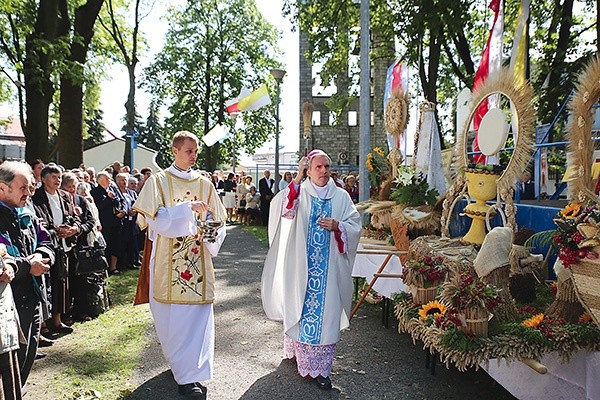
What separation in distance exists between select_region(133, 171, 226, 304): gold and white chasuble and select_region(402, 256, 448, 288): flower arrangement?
164cm

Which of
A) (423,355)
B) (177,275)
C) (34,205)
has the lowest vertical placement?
(423,355)

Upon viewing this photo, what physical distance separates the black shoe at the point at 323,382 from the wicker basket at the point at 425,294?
97 cm

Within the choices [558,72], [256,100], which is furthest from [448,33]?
[256,100]

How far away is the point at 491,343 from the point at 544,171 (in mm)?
8139

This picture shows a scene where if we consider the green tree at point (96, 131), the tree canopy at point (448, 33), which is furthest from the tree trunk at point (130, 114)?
the green tree at point (96, 131)

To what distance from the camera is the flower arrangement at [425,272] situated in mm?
4285

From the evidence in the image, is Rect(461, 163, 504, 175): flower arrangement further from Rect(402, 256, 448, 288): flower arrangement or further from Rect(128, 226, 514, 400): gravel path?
Rect(128, 226, 514, 400): gravel path

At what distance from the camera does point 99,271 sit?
20.2 ft

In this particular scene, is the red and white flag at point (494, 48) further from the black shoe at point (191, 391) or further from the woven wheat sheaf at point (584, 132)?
the black shoe at point (191, 391)

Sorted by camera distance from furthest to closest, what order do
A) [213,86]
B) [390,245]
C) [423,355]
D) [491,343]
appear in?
[213,86]
[390,245]
[423,355]
[491,343]

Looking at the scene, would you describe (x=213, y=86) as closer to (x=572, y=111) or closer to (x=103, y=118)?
(x=103, y=118)

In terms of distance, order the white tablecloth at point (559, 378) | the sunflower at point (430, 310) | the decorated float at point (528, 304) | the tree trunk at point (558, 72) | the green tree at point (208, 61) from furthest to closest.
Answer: the green tree at point (208, 61)
the tree trunk at point (558, 72)
the sunflower at point (430, 310)
the white tablecloth at point (559, 378)
the decorated float at point (528, 304)

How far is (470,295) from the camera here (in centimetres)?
329

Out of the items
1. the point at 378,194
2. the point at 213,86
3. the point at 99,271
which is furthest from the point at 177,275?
the point at 213,86
